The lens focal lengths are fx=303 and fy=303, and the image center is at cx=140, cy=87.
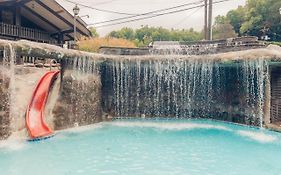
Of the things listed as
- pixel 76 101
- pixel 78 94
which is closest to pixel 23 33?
pixel 78 94

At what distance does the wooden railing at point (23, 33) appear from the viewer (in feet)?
61.9

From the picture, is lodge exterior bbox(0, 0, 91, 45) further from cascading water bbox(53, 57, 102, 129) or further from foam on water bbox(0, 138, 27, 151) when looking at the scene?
foam on water bbox(0, 138, 27, 151)

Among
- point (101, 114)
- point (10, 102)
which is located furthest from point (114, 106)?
point (10, 102)

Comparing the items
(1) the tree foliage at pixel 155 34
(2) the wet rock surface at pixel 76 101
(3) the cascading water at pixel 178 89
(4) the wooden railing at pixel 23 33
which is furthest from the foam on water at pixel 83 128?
(1) the tree foliage at pixel 155 34

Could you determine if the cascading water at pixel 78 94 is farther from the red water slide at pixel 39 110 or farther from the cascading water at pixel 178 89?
the cascading water at pixel 178 89

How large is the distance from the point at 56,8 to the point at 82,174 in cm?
1507

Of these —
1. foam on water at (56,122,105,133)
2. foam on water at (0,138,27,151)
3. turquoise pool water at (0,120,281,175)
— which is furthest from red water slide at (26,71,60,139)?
foam on water at (56,122,105,133)

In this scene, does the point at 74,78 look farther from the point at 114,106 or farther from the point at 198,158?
the point at 198,158

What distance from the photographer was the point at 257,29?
30953 millimetres

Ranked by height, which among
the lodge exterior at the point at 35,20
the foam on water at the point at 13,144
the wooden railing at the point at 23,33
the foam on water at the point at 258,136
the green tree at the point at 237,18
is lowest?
the foam on water at the point at 258,136

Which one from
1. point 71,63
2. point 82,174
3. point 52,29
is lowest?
point 82,174

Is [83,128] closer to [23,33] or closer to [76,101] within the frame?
[76,101]

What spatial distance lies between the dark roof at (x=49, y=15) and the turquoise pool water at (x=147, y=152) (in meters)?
9.94

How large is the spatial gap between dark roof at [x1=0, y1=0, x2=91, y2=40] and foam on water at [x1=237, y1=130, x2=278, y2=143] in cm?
1354
